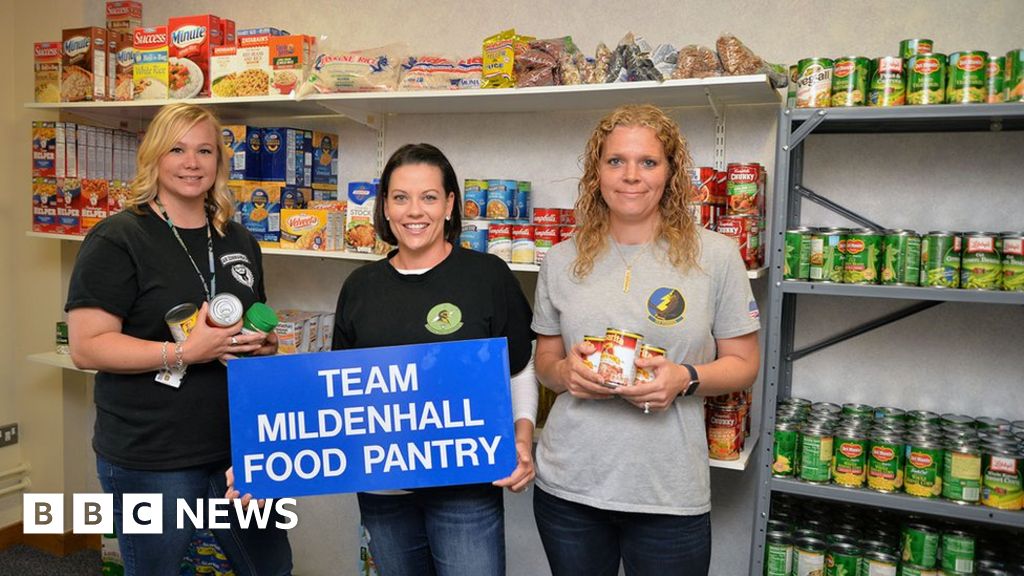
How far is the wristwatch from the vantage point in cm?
176

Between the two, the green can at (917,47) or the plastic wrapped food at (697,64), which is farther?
the plastic wrapped food at (697,64)

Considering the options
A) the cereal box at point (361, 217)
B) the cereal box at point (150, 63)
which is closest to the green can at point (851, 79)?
the cereal box at point (361, 217)

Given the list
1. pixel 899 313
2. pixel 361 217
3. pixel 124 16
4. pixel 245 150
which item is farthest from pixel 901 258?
pixel 124 16

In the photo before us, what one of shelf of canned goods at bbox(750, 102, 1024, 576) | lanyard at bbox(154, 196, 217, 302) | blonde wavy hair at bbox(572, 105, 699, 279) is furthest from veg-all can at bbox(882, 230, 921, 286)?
lanyard at bbox(154, 196, 217, 302)

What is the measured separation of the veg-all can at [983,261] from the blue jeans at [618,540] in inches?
36.4

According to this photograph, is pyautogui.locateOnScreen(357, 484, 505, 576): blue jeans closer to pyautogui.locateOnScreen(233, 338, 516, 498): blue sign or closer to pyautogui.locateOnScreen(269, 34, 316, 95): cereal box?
pyautogui.locateOnScreen(233, 338, 516, 498): blue sign

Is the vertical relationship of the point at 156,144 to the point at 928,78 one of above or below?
below

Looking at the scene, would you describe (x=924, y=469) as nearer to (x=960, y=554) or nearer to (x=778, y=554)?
(x=960, y=554)

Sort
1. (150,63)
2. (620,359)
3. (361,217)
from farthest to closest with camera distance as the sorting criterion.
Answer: (150,63) < (361,217) < (620,359)

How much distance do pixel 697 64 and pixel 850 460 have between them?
1.18 meters

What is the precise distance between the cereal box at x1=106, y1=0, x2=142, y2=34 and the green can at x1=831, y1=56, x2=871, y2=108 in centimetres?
297

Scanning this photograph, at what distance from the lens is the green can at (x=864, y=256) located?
2.13m

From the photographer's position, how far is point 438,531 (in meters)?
1.84

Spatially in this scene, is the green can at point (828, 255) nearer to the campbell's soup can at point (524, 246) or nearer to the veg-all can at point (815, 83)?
the veg-all can at point (815, 83)
